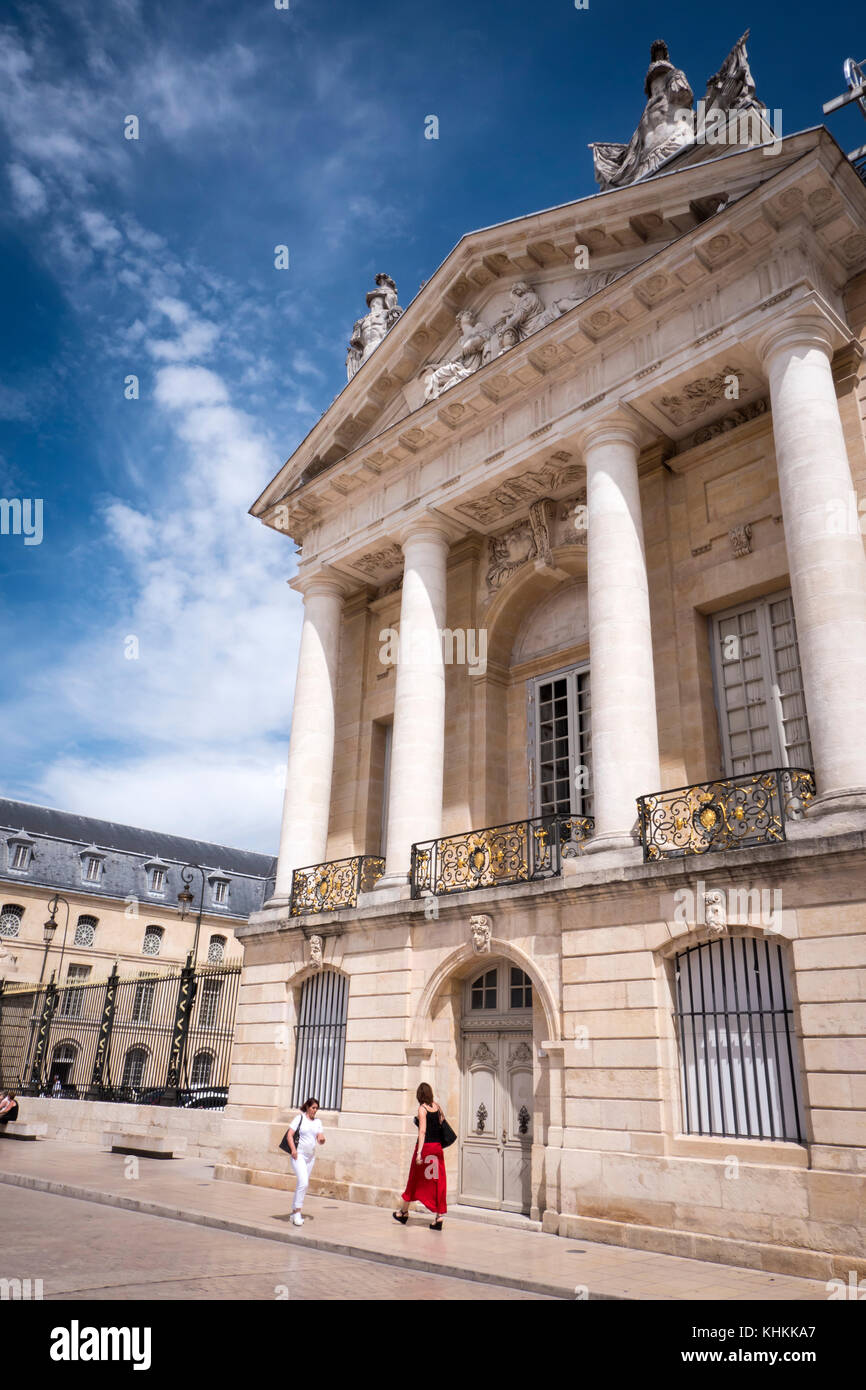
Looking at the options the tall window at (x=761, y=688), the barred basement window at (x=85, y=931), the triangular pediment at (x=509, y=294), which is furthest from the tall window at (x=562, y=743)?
the barred basement window at (x=85, y=931)

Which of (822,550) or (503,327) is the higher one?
(503,327)

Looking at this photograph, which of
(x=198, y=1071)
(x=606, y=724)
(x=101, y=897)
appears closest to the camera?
(x=606, y=724)

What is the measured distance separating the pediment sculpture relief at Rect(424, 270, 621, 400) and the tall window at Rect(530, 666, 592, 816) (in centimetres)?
546

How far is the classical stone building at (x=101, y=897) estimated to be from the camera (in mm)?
45250

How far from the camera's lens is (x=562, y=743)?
53.8 feet

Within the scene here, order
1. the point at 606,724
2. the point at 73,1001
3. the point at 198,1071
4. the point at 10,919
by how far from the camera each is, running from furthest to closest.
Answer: the point at 10,919 < the point at 73,1001 < the point at 198,1071 < the point at 606,724

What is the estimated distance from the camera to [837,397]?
1312 cm

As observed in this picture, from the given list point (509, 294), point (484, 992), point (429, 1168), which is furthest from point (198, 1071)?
point (509, 294)

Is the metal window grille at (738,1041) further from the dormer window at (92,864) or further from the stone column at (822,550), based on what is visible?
the dormer window at (92,864)

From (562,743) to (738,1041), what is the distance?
6.59m

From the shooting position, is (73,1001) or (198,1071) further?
(73,1001)

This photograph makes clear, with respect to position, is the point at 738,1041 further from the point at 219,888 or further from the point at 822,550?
the point at 219,888

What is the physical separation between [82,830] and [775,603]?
1774 inches
